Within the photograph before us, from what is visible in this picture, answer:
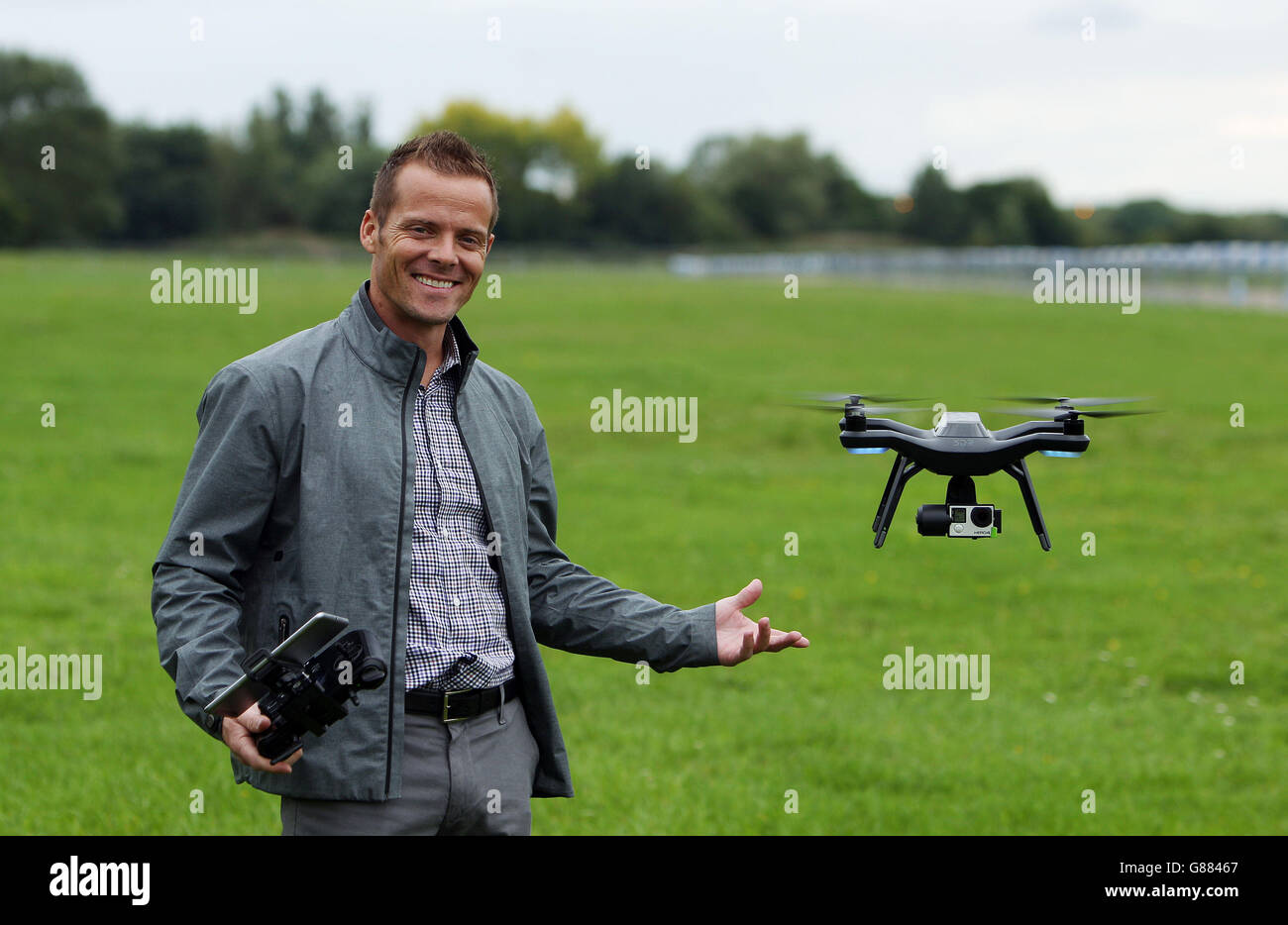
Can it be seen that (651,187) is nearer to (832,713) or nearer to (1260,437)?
(1260,437)

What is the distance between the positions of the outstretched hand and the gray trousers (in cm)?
64

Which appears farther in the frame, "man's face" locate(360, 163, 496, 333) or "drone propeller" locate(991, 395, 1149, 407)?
"man's face" locate(360, 163, 496, 333)

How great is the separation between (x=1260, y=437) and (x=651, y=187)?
98.6 meters

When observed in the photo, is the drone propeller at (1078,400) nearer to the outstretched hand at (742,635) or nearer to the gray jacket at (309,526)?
the outstretched hand at (742,635)

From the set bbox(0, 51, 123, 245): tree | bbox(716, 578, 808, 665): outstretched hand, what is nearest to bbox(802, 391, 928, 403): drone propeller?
bbox(716, 578, 808, 665): outstretched hand

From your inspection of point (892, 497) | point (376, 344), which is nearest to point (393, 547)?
point (376, 344)

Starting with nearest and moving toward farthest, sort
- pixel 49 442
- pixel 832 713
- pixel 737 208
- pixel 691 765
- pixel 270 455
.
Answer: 1. pixel 270 455
2. pixel 691 765
3. pixel 832 713
4. pixel 49 442
5. pixel 737 208

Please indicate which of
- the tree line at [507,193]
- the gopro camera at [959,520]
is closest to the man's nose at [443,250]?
the gopro camera at [959,520]

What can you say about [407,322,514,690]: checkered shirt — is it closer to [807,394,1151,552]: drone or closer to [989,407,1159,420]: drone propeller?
[807,394,1151,552]: drone

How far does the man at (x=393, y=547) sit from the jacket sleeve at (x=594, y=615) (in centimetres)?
1

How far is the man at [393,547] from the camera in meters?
3.47

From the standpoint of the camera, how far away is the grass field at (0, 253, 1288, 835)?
7762 mm

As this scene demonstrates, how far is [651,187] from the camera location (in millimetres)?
117500

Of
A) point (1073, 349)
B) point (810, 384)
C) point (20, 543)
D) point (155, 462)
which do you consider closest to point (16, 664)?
point (20, 543)
